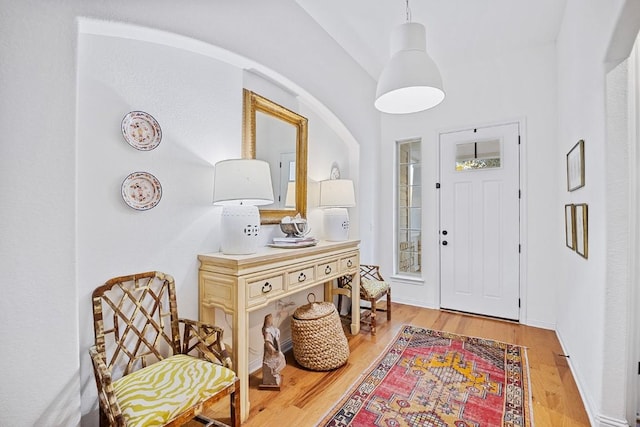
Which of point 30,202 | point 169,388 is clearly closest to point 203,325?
point 169,388

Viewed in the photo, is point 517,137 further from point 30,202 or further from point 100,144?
point 30,202

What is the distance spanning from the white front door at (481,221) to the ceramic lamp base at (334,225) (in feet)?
5.05

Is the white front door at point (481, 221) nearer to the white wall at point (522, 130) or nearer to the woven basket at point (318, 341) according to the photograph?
the white wall at point (522, 130)

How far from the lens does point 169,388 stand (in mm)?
1384

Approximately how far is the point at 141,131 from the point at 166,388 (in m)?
1.35

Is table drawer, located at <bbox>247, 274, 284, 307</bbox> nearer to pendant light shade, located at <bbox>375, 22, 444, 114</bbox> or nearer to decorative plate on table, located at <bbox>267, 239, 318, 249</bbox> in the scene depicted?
decorative plate on table, located at <bbox>267, 239, 318, 249</bbox>

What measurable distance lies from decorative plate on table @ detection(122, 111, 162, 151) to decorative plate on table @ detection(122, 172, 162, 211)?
167 mm

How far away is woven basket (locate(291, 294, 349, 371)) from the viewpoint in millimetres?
2348

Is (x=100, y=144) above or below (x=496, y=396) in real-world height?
above

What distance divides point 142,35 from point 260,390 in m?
2.33

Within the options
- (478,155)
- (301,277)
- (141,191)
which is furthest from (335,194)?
(478,155)

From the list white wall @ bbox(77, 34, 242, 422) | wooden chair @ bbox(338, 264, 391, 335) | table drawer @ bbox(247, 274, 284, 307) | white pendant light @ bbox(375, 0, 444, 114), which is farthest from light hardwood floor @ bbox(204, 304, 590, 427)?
white pendant light @ bbox(375, 0, 444, 114)

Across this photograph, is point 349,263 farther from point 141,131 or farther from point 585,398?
point 141,131

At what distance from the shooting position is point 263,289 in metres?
1.97
